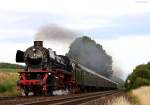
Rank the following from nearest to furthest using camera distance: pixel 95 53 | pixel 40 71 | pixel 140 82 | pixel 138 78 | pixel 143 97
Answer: pixel 143 97, pixel 40 71, pixel 140 82, pixel 138 78, pixel 95 53


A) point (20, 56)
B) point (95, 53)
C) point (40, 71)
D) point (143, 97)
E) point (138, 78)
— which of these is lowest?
point (143, 97)

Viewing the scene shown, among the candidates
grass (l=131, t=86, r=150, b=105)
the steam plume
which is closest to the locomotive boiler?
grass (l=131, t=86, r=150, b=105)

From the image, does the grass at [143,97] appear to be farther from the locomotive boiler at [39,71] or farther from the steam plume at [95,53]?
the steam plume at [95,53]

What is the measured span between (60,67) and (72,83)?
340cm

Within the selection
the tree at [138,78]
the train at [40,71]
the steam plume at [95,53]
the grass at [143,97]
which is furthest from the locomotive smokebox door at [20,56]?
the steam plume at [95,53]

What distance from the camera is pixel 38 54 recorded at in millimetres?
34656

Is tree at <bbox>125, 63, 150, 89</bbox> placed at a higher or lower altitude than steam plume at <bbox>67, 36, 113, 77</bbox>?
lower

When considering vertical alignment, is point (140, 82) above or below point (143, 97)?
above

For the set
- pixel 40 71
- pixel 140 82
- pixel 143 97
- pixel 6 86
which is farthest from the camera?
pixel 140 82

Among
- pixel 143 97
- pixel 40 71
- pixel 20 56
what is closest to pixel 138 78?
pixel 20 56

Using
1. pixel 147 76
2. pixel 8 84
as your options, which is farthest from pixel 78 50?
pixel 8 84

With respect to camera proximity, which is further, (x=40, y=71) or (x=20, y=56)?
(x=20, y=56)

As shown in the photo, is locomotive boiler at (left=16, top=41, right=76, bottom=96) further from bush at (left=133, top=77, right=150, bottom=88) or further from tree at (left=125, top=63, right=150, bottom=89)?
tree at (left=125, top=63, right=150, bottom=89)

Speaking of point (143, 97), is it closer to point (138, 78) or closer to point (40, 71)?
point (40, 71)
